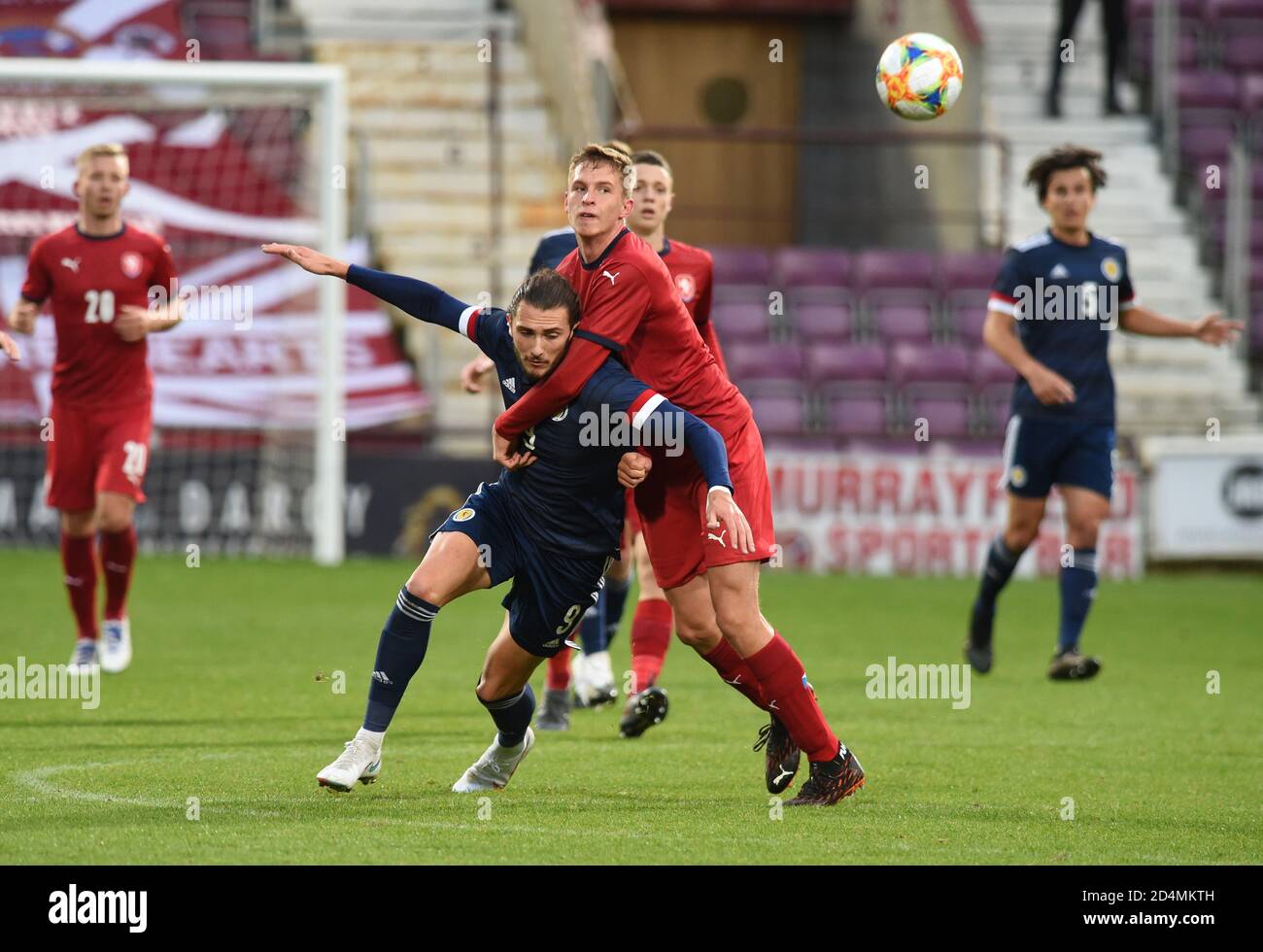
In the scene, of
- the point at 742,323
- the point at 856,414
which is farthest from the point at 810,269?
the point at 856,414

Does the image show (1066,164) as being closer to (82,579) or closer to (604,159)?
(604,159)

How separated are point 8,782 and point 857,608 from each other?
821 cm

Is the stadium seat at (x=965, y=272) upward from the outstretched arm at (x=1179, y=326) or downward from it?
upward

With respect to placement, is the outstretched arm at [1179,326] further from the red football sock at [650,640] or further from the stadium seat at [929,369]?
the stadium seat at [929,369]

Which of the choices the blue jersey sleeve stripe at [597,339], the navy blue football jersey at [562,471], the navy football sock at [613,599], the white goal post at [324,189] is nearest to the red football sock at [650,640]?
the navy football sock at [613,599]

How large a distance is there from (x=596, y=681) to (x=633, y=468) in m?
2.68

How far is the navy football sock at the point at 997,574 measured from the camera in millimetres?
10141

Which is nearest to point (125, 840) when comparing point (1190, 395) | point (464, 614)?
point (464, 614)

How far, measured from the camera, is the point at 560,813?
19.4ft

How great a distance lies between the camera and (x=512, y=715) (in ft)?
20.6

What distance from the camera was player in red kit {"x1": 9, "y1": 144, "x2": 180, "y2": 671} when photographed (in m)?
9.45

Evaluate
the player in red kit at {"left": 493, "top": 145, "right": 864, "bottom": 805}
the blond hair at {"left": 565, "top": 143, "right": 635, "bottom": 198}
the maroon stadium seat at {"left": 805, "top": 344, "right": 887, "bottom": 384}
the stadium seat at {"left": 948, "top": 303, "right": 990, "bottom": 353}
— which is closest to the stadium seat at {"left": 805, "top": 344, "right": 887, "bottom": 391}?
the maroon stadium seat at {"left": 805, "top": 344, "right": 887, "bottom": 384}

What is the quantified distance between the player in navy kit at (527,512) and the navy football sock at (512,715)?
64 mm

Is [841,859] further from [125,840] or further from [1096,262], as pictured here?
[1096,262]
